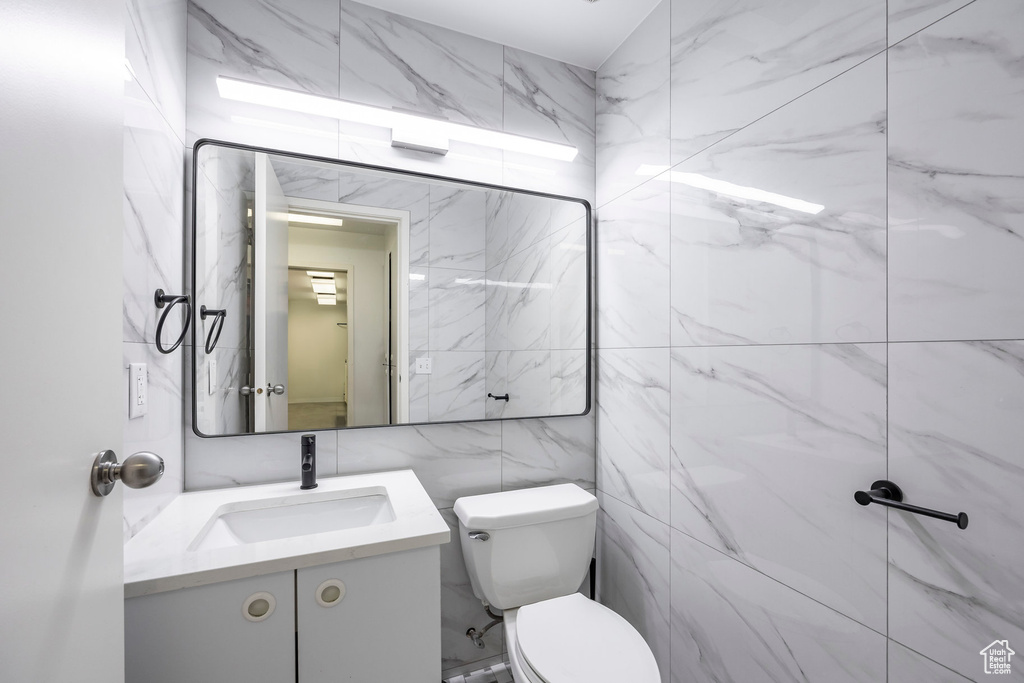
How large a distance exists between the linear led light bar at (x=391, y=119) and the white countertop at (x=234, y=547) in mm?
1205

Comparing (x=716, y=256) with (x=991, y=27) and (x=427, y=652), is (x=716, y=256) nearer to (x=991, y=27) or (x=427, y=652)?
(x=991, y=27)

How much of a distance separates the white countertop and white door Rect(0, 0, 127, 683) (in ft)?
0.57

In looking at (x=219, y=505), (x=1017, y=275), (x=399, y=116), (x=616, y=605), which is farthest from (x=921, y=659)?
(x=399, y=116)

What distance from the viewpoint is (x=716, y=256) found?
1303mm

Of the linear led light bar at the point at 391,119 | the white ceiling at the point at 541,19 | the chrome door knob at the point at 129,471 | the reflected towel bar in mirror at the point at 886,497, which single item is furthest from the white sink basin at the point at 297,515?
the white ceiling at the point at 541,19

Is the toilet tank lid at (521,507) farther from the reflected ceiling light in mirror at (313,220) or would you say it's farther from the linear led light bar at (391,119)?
the linear led light bar at (391,119)

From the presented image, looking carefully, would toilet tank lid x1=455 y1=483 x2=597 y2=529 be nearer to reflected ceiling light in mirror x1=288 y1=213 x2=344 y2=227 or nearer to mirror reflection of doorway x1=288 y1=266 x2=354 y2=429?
mirror reflection of doorway x1=288 y1=266 x2=354 y2=429

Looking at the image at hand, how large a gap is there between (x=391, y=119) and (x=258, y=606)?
1472 mm

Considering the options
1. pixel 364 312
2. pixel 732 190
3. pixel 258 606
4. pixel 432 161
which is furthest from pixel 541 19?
pixel 258 606

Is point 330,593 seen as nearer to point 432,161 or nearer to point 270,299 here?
point 270,299

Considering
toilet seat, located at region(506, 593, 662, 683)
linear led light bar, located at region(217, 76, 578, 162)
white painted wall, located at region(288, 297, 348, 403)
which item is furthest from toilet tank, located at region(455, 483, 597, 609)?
linear led light bar, located at region(217, 76, 578, 162)

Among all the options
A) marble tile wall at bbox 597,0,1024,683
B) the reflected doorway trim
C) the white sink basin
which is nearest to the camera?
marble tile wall at bbox 597,0,1024,683

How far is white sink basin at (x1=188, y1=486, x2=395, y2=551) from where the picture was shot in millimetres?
1242

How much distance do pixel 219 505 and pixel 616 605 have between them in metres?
1.41
